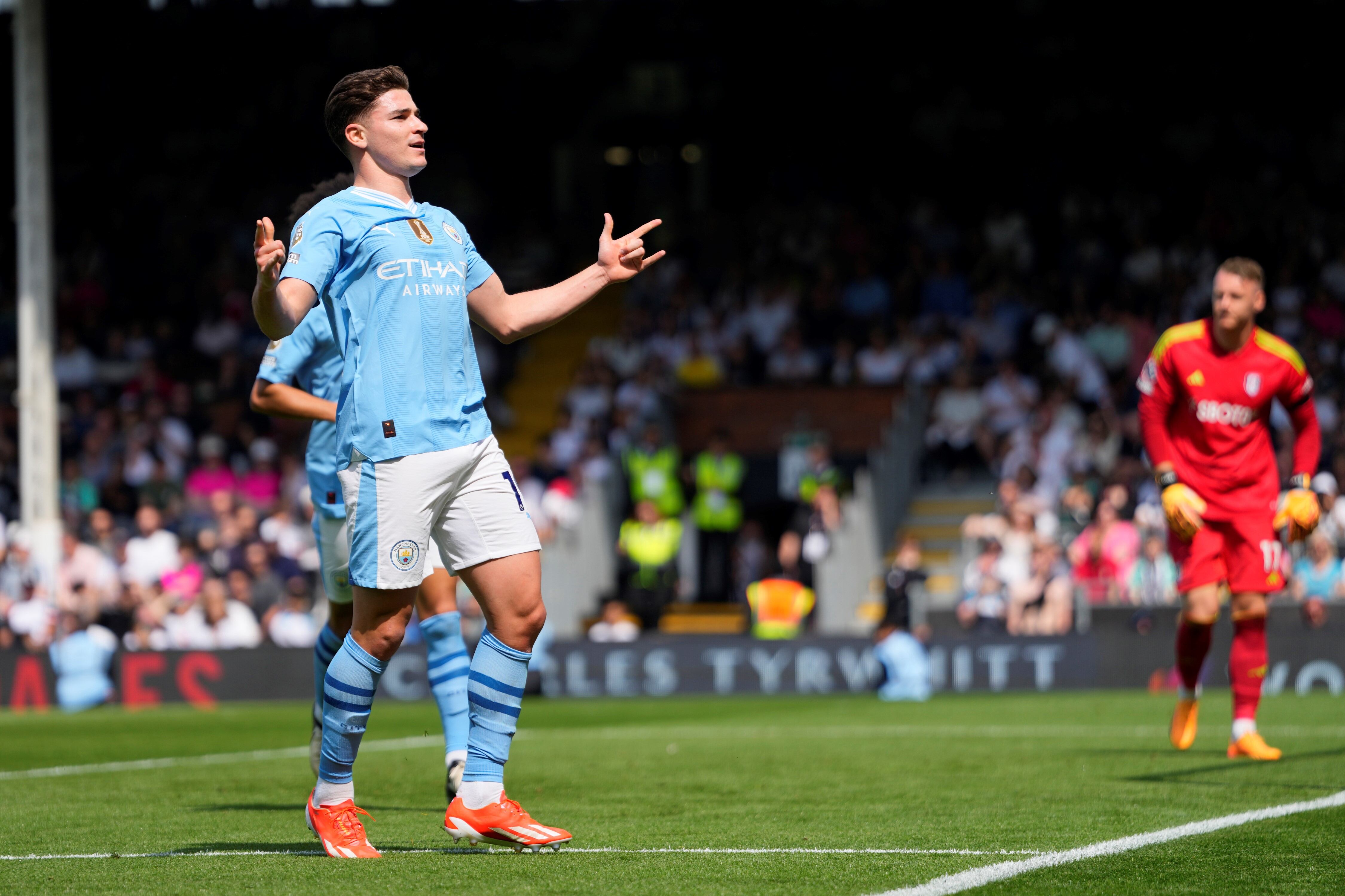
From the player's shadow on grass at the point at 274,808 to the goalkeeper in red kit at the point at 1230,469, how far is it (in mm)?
3505

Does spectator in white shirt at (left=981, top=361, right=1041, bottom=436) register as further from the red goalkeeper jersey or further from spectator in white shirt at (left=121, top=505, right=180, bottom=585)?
the red goalkeeper jersey

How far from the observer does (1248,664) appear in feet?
27.4

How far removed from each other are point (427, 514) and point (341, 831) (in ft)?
3.10

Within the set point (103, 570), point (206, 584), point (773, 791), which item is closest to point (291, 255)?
point (773, 791)

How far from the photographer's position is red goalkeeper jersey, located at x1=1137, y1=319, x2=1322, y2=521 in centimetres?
829

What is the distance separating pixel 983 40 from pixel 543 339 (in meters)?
7.00

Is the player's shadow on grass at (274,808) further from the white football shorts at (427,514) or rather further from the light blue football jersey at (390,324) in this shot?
the light blue football jersey at (390,324)

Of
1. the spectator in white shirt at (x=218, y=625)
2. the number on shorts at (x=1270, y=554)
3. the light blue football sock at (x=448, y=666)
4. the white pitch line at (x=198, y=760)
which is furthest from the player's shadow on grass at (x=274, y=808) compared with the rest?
the spectator in white shirt at (x=218, y=625)

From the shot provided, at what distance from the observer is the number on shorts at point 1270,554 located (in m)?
8.22

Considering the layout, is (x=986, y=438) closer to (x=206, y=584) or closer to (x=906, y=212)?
(x=906, y=212)

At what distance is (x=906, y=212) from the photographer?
24.2 m

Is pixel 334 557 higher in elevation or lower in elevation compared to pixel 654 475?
lower

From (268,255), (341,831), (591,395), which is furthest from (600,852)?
(591,395)

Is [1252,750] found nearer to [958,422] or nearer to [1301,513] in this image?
[1301,513]
